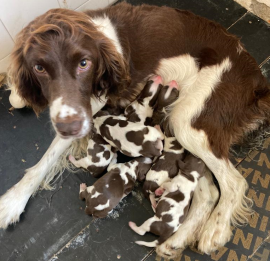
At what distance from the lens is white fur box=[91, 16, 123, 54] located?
204cm

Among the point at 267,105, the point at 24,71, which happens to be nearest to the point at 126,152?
the point at 24,71

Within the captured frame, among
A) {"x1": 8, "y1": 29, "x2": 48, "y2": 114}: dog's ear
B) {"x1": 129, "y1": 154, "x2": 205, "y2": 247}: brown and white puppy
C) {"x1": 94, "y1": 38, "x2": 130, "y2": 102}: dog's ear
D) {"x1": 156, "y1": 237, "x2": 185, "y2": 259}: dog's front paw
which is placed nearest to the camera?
{"x1": 8, "y1": 29, "x2": 48, "y2": 114}: dog's ear

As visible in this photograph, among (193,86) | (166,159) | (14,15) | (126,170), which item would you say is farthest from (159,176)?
(14,15)

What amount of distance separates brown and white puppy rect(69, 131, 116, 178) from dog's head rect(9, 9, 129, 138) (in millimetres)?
462

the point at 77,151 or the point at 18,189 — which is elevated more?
the point at 77,151

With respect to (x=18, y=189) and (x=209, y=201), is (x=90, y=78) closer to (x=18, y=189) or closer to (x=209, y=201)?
(x=18, y=189)

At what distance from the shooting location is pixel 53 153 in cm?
234

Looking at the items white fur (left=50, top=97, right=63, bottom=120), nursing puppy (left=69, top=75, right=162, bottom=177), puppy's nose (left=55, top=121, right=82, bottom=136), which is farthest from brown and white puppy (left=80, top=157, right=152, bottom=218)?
white fur (left=50, top=97, right=63, bottom=120)

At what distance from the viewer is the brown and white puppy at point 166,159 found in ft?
7.06

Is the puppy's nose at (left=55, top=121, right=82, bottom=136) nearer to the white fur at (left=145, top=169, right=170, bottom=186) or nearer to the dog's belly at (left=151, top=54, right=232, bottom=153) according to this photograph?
the white fur at (left=145, top=169, right=170, bottom=186)

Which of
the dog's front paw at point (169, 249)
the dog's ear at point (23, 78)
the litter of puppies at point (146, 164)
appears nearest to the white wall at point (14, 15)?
the dog's ear at point (23, 78)

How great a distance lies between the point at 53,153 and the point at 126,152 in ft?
1.97

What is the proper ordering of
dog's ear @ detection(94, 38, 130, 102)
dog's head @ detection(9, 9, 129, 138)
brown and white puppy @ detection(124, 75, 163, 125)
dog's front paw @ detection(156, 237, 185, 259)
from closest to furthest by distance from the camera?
dog's head @ detection(9, 9, 129, 138) → dog's ear @ detection(94, 38, 130, 102) → dog's front paw @ detection(156, 237, 185, 259) → brown and white puppy @ detection(124, 75, 163, 125)

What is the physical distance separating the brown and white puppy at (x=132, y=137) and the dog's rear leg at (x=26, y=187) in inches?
15.6
